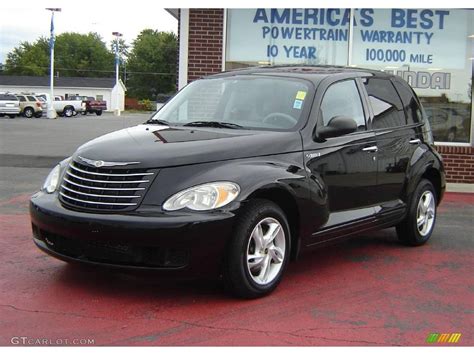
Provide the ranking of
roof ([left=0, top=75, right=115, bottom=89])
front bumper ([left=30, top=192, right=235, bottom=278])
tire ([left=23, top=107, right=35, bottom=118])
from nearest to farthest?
front bumper ([left=30, top=192, right=235, bottom=278]) → tire ([left=23, top=107, right=35, bottom=118]) → roof ([left=0, top=75, right=115, bottom=89])

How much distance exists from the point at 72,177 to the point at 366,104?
288 cm

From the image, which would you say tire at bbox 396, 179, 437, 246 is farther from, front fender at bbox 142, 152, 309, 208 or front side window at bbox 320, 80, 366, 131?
front fender at bbox 142, 152, 309, 208

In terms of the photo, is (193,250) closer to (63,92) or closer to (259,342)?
(259,342)

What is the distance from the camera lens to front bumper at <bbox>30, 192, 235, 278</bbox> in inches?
158

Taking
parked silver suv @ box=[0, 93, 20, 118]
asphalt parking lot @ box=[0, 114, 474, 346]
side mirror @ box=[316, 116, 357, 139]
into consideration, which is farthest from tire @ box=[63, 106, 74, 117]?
side mirror @ box=[316, 116, 357, 139]

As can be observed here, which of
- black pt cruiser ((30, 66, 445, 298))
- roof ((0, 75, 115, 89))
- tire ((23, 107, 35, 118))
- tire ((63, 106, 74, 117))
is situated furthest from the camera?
roof ((0, 75, 115, 89))

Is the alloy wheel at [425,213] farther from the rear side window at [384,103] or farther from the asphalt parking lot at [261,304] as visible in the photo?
the rear side window at [384,103]

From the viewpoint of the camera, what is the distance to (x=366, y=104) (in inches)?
228

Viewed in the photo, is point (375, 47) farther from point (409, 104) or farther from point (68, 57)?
point (68, 57)

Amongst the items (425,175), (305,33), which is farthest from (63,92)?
(425,175)

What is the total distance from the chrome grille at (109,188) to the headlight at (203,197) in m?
0.23

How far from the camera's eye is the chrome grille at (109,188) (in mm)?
4152

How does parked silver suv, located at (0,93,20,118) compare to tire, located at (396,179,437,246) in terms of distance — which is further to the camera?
parked silver suv, located at (0,93,20,118)

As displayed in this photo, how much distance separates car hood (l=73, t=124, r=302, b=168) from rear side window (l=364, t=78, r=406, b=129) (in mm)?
1353
